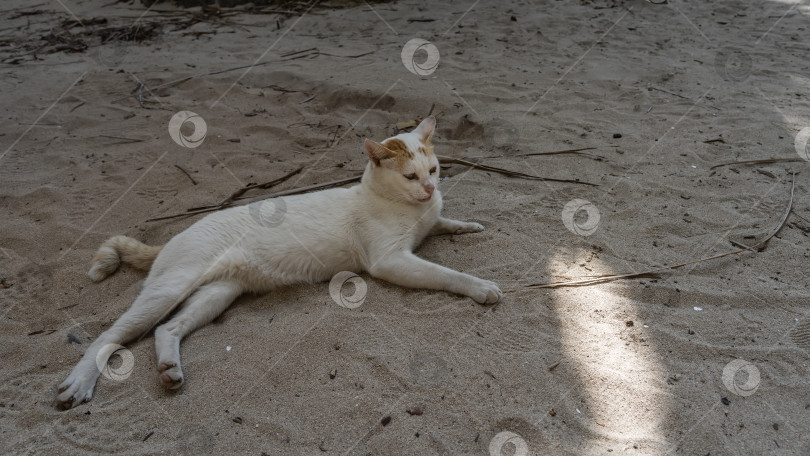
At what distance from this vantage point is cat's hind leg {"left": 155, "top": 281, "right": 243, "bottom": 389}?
2297mm

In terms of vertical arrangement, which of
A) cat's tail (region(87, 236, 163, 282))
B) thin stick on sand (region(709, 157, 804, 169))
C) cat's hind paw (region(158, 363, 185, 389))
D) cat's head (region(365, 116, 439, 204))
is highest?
cat's head (region(365, 116, 439, 204))

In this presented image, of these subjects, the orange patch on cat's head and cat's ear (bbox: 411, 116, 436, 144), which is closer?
the orange patch on cat's head

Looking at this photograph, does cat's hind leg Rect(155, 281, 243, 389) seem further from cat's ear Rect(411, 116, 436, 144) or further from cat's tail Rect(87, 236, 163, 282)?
cat's ear Rect(411, 116, 436, 144)

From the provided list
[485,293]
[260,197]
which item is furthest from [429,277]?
[260,197]

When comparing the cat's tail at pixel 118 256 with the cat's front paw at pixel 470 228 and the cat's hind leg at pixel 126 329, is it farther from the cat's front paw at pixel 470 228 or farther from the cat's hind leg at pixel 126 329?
the cat's front paw at pixel 470 228

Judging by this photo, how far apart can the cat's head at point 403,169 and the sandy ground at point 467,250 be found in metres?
0.44

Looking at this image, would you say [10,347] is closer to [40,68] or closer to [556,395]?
[556,395]

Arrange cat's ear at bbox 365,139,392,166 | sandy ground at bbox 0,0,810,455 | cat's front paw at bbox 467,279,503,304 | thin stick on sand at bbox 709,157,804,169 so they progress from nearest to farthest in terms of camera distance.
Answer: sandy ground at bbox 0,0,810,455, cat's front paw at bbox 467,279,503,304, cat's ear at bbox 365,139,392,166, thin stick on sand at bbox 709,157,804,169

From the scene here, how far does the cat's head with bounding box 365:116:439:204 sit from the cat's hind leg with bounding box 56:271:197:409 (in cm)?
125

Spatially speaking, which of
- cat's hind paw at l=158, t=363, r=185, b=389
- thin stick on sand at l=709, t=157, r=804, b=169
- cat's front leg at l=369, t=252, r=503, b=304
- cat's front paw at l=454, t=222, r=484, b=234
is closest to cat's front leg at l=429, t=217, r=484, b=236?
cat's front paw at l=454, t=222, r=484, b=234

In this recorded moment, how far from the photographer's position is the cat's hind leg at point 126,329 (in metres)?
2.23

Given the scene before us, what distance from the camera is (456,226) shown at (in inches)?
131

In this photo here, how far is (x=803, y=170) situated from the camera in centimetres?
372

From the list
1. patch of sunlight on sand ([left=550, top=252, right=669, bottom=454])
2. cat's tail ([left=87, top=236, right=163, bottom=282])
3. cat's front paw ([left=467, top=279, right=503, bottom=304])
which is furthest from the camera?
cat's tail ([left=87, top=236, right=163, bottom=282])
